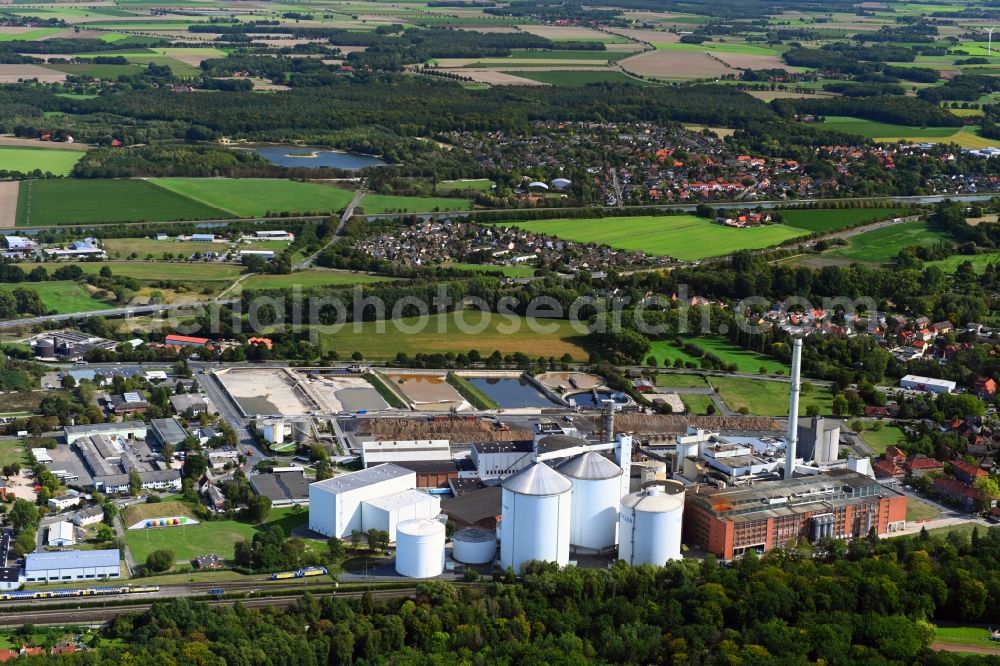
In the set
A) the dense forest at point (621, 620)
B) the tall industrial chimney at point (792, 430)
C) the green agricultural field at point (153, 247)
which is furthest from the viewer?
the green agricultural field at point (153, 247)

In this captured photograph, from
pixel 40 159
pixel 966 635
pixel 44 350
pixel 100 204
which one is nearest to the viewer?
pixel 966 635

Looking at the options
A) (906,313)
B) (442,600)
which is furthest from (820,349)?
(442,600)

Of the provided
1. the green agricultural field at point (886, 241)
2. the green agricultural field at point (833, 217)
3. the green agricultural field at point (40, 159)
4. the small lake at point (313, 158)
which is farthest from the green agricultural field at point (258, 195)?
the green agricultural field at point (886, 241)

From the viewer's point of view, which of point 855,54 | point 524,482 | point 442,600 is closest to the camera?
point 442,600

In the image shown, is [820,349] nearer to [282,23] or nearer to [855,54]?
[855,54]

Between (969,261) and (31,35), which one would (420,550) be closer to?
(969,261)

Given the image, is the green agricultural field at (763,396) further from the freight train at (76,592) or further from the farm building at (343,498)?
the freight train at (76,592)

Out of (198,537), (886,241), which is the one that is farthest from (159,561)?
(886,241)
